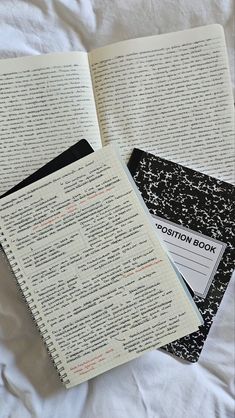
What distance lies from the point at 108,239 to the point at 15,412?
8.9 inches

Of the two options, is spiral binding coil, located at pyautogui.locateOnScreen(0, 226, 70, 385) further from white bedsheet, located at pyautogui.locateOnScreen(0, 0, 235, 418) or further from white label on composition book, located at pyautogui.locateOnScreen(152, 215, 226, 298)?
white label on composition book, located at pyautogui.locateOnScreen(152, 215, 226, 298)

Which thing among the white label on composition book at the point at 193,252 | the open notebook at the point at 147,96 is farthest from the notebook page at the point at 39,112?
the white label on composition book at the point at 193,252

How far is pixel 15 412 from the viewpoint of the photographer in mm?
712

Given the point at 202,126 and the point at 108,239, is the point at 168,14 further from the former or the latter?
the point at 108,239

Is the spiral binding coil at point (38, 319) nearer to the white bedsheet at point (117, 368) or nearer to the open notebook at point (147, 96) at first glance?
the white bedsheet at point (117, 368)

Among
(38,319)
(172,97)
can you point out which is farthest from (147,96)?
(38,319)

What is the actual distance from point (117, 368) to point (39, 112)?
1.05ft

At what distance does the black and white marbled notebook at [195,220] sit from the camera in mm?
750

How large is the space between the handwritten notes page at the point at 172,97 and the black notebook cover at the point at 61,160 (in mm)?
38

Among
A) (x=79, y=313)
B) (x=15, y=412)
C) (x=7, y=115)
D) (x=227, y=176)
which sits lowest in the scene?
(x=15, y=412)

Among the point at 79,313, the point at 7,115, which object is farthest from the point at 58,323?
the point at 7,115

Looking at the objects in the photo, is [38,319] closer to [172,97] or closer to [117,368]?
[117,368]

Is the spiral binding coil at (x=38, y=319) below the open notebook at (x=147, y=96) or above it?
below

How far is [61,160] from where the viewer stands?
2.41ft
